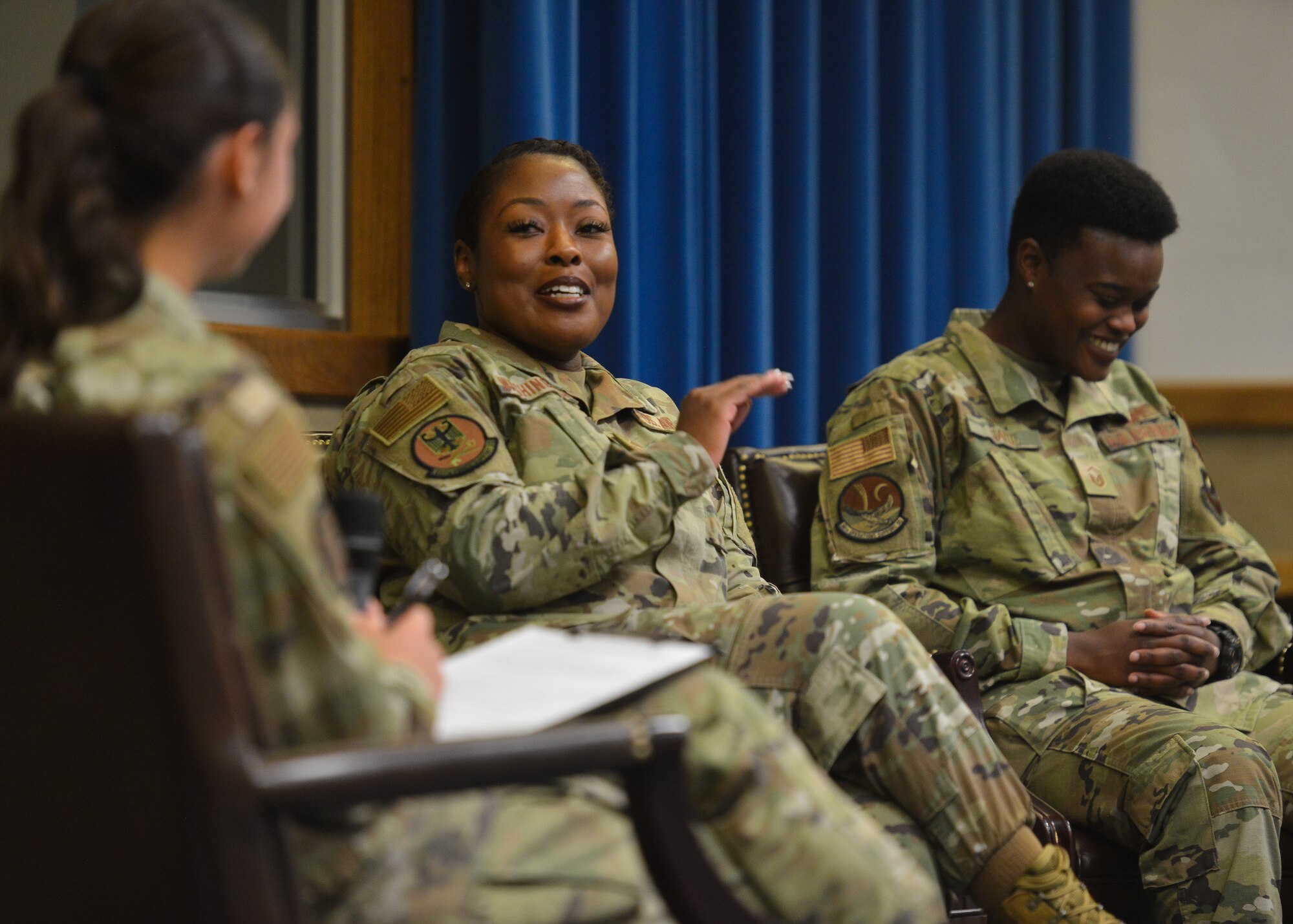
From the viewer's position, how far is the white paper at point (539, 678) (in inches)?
39.8

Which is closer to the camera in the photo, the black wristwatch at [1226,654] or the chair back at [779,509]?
the black wristwatch at [1226,654]

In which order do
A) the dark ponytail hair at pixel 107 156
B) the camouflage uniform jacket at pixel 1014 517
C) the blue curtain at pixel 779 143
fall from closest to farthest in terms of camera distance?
the dark ponytail hair at pixel 107 156, the camouflage uniform jacket at pixel 1014 517, the blue curtain at pixel 779 143

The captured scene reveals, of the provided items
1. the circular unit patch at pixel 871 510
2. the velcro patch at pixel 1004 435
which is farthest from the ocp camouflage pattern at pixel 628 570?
the velcro patch at pixel 1004 435

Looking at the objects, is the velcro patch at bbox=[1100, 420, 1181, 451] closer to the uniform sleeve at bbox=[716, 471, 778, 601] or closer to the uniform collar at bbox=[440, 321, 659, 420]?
the uniform sleeve at bbox=[716, 471, 778, 601]

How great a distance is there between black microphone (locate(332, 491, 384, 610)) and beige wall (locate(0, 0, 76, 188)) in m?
1.63

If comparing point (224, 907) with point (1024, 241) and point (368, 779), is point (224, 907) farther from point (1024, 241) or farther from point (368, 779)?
point (1024, 241)

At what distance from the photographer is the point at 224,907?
0.84m

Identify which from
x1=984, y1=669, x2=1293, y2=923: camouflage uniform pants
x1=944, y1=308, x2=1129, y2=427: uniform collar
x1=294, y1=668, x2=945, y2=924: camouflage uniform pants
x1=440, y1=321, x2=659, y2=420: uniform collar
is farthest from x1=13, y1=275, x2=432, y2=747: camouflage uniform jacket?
x1=944, y1=308, x2=1129, y2=427: uniform collar

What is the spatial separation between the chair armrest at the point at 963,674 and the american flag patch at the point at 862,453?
47cm

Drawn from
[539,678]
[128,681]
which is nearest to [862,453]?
[539,678]

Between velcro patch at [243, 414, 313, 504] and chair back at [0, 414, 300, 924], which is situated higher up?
velcro patch at [243, 414, 313, 504]

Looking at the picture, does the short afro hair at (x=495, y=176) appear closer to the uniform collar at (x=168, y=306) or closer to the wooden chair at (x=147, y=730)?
the uniform collar at (x=168, y=306)

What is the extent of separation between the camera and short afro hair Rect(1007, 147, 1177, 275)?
241 cm

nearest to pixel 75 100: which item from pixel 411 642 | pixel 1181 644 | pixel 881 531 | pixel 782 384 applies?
pixel 411 642
